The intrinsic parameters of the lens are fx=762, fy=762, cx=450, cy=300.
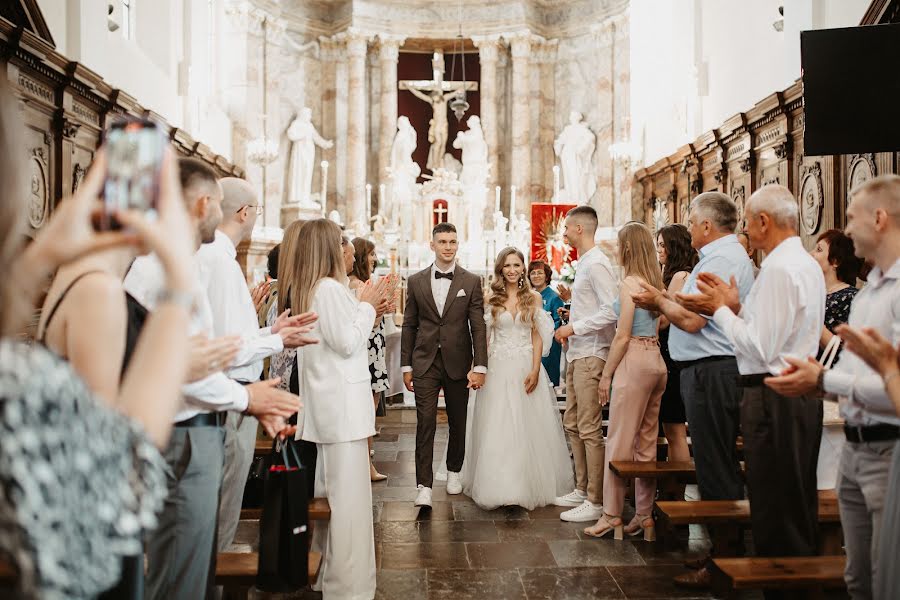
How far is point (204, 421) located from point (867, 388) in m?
2.09

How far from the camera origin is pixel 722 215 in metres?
3.81

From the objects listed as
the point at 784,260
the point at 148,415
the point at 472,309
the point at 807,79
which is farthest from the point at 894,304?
the point at 472,309

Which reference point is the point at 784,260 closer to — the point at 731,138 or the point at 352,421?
the point at 352,421

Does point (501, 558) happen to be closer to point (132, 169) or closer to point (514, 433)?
point (514, 433)

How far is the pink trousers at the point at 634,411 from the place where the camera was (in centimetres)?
442

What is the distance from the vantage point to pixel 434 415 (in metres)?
5.13

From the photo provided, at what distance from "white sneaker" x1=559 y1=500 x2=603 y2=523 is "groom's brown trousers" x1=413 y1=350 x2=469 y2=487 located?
0.90 m

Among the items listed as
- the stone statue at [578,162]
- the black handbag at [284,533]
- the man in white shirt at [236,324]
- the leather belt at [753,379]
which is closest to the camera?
the black handbag at [284,533]

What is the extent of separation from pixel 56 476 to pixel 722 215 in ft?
11.1

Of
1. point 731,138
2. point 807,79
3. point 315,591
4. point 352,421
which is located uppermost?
point 731,138

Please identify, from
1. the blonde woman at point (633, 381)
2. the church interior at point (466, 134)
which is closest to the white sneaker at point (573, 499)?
the church interior at point (466, 134)

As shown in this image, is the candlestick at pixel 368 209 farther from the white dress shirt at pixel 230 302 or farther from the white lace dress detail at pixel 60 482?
the white lace dress detail at pixel 60 482

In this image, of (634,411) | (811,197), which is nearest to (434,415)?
(634,411)

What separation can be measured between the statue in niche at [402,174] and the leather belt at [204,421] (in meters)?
14.3
